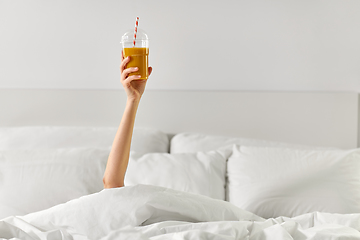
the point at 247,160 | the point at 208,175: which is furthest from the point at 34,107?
the point at 247,160

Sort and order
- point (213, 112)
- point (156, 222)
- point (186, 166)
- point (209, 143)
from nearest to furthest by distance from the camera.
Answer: point (156, 222)
point (186, 166)
point (209, 143)
point (213, 112)

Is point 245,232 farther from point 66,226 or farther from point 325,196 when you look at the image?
point 325,196

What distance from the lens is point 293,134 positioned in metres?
2.15

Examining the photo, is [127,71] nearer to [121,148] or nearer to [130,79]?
[130,79]

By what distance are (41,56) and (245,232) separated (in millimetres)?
1799

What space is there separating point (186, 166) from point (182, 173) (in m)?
0.04

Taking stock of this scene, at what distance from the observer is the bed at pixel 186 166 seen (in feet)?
3.89

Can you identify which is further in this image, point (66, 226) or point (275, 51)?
point (275, 51)

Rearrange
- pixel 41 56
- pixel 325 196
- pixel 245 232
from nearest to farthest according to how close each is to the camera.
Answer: pixel 245 232 → pixel 325 196 → pixel 41 56

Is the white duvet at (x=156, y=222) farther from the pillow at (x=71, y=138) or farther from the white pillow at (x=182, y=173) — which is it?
the pillow at (x=71, y=138)

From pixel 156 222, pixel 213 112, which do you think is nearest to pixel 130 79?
pixel 156 222

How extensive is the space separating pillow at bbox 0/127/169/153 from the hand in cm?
70

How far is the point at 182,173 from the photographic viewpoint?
5.83 feet

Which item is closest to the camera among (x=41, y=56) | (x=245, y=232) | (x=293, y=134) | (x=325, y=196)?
(x=245, y=232)
